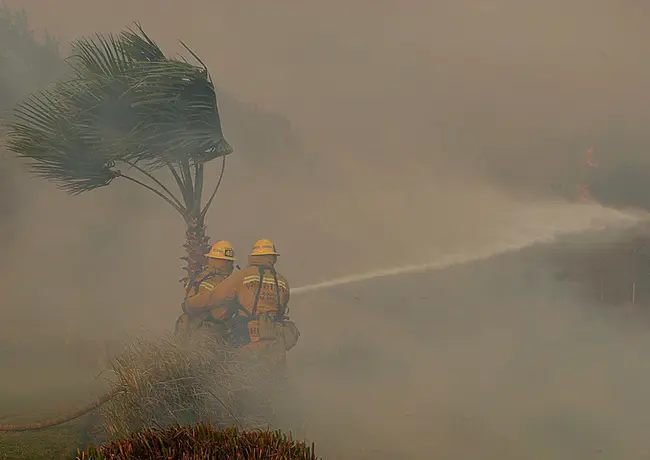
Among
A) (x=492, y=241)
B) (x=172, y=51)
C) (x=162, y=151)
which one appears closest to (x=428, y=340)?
(x=492, y=241)

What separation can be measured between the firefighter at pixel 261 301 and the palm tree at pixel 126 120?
96cm

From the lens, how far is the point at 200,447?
3.83 meters

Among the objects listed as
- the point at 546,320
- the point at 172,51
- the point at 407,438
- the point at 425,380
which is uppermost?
the point at 172,51

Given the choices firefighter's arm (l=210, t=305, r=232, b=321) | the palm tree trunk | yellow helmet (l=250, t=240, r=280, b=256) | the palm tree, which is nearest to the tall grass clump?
firefighter's arm (l=210, t=305, r=232, b=321)

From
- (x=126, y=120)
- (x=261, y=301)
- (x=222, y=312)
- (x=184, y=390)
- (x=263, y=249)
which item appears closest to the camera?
(x=184, y=390)

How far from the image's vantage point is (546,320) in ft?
36.7

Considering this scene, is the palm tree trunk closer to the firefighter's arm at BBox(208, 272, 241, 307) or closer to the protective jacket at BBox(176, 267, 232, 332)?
the protective jacket at BBox(176, 267, 232, 332)

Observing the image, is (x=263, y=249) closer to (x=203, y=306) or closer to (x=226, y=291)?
(x=226, y=291)

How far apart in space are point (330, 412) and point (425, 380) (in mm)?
2057

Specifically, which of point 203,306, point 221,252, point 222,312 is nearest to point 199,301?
point 203,306

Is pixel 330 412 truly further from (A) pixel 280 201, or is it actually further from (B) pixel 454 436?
(A) pixel 280 201

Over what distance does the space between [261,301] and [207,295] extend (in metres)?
0.79

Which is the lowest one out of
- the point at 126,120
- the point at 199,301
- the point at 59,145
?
the point at 199,301

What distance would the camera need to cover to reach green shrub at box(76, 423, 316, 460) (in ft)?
12.4
